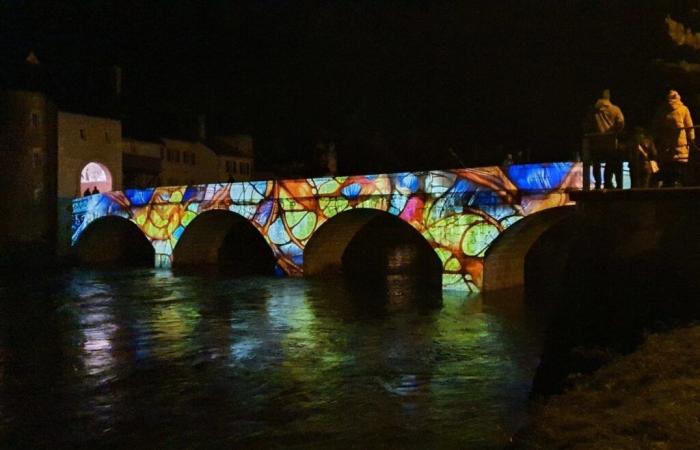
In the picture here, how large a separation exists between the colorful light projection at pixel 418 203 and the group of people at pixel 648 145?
9.24 m

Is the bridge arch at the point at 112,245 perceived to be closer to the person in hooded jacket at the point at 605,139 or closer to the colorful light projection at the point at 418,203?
the colorful light projection at the point at 418,203

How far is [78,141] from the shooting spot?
48344mm

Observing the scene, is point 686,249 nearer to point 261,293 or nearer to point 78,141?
point 261,293

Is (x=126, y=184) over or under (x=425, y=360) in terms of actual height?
over

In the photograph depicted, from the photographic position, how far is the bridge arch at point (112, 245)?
45188mm

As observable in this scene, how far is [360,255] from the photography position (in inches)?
1736

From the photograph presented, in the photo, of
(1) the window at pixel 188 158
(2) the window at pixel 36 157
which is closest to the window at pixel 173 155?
(1) the window at pixel 188 158

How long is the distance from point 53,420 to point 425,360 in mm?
7114

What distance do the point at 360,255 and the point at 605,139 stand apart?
103 ft

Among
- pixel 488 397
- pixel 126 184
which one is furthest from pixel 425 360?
pixel 126 184

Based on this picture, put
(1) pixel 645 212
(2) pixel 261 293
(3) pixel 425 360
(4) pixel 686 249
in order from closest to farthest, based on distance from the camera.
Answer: (4) pixel 686 249, (1) pixel 645 212, (3) pixel 425 360, (2) pixel 261 293

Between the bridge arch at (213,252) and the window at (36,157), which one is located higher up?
the window at (36,157)

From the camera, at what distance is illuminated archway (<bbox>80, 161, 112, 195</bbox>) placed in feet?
169

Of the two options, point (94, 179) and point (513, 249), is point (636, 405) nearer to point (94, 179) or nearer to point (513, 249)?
point (513, 249)
